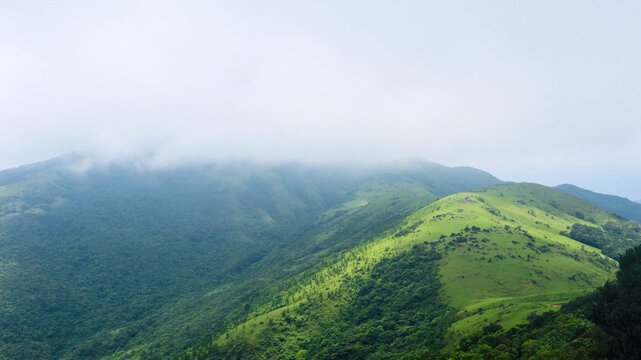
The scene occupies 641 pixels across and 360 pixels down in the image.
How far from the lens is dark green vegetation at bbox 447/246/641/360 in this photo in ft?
121

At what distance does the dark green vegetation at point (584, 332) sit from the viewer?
36.9 meters

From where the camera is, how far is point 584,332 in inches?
1794

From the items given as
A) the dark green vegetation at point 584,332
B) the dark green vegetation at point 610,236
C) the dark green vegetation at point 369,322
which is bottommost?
the dark green vegetation at point 369,322

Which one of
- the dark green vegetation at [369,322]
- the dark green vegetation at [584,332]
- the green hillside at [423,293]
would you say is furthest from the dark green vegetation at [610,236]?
the dark green vegetation at [584,332]

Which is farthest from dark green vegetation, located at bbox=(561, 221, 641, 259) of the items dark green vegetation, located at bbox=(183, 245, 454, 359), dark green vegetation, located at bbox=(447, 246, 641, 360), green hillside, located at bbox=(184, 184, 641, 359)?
dark green vegetation, located at bbox=(447, 246, 641, 360)

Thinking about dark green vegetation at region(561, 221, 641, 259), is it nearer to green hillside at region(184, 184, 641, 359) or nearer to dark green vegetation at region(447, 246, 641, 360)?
green hillside at region(184, 184, 641, 359)

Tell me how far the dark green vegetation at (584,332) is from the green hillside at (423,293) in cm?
1085

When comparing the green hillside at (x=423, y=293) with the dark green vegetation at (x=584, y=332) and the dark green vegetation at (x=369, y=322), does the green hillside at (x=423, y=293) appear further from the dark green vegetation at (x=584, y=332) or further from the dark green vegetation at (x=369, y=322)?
the dark green vegetation at (x=584, y=332)

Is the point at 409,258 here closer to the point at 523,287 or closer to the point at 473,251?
the point at 473,251

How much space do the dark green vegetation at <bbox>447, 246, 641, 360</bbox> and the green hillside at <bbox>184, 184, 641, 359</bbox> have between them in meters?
A: 10.9

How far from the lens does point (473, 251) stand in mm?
125188

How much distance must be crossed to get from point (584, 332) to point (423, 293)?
215 ft

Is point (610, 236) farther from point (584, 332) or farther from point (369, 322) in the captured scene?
point (584, 332)

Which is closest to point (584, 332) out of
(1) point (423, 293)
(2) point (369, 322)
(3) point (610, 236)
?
(1) point (423, 293)
